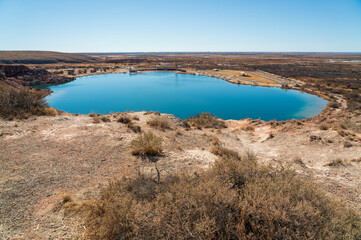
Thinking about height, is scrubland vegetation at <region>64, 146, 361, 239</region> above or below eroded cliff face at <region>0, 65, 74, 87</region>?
below

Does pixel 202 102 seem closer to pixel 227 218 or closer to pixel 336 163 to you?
pixel 336 163

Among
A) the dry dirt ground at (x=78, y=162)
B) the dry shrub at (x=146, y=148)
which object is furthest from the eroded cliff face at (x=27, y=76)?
→ the dry shrub at (x=146, y=148)

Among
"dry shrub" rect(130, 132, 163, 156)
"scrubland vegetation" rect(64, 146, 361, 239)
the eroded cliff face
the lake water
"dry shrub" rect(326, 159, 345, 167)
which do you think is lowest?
the lake water

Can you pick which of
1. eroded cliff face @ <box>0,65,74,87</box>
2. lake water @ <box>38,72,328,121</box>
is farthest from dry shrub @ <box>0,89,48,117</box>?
eroded cliff face @ <box>0,65,74,87</box>

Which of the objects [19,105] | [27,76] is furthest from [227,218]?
[27,76]

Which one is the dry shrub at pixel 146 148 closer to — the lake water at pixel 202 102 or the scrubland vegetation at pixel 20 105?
the scrubland vegetation at pixel 20 105

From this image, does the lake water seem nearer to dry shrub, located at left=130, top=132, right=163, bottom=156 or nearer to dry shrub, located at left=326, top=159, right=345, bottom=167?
dry shrub, located at left=326, top=159, right=345, bottom=167

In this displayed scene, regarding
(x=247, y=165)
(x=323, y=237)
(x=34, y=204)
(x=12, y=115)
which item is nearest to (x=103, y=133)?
(x=34, y=204)
